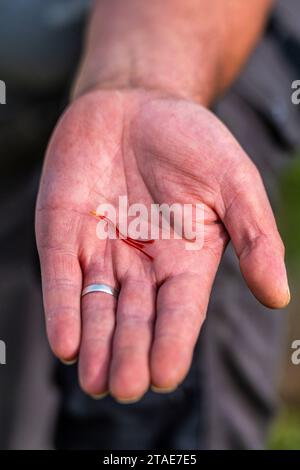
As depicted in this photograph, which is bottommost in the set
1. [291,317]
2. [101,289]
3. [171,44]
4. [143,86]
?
[101,289]

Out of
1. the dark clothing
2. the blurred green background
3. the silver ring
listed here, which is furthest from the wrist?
the blurred green background

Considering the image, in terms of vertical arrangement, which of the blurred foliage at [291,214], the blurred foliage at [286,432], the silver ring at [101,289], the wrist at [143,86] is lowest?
the blurred foliage at [286,432]

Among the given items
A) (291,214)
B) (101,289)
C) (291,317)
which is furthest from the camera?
(291,214)

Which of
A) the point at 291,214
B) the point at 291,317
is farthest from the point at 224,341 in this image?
the point at 291,214

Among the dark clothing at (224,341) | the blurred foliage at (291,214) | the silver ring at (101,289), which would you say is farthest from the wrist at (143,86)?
the blurred foliage at (291,214)

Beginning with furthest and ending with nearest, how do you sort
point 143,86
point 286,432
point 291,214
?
point 291,214, point 286,432, point 143,86

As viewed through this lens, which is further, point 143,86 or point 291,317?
point 291,317

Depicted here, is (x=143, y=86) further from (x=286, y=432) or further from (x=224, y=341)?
(x=286, y=432)

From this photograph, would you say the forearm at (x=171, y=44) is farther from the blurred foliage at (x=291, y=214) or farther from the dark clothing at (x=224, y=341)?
the blurred foliage at (x=291, y=214)
